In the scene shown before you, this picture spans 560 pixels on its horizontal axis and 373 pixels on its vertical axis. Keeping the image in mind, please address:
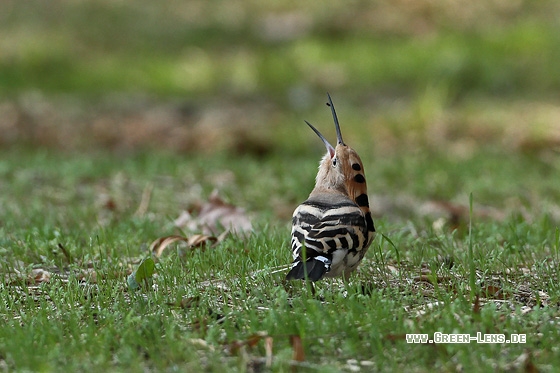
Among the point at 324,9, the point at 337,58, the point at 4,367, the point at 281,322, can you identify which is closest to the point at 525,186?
the point at 281,322

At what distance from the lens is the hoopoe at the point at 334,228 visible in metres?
3.49

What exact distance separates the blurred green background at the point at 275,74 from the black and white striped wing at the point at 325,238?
658cm

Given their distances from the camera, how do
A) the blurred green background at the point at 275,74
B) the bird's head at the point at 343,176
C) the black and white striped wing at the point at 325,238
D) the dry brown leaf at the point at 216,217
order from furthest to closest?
1. the blurred green background at the point at 275,74
2. the dry brown leaf at the point at 216,217
3. the bird's head at the point at 343,176
4. the black and white striped wing at the point at 325,238

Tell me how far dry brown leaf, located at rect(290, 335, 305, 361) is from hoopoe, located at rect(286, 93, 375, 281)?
358mm

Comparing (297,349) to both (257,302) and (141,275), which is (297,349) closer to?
Answer: (257,302)

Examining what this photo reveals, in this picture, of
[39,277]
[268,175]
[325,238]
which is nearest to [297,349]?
[325,238]

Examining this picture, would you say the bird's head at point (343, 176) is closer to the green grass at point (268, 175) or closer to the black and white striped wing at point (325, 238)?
the black and white striped wing at point (325, 238)

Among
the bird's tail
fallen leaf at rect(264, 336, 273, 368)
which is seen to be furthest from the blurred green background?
fallen leaf at rect(264, 336, 273, 368)

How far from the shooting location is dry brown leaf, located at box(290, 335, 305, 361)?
9.79 ft

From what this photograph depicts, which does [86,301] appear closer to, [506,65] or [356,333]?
[356,333]

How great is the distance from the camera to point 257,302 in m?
3.66

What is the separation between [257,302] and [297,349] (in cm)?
68

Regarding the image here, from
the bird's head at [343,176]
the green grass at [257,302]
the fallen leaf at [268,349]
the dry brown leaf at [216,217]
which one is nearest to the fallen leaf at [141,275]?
the green grass at [257,302]

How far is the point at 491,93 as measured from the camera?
12.9 m
